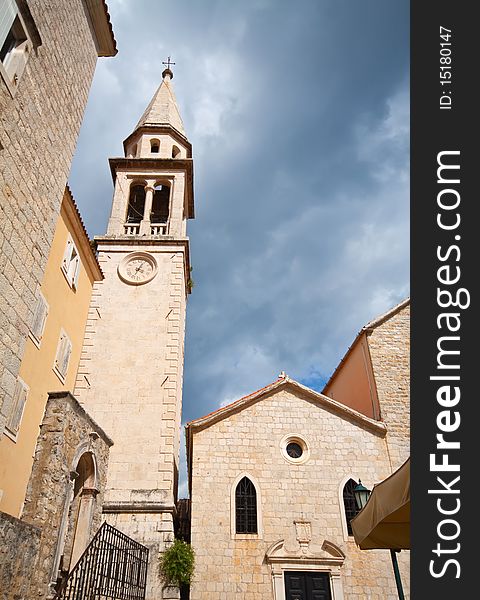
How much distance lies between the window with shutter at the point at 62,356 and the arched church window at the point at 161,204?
976cm

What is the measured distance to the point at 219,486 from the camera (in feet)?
47.8

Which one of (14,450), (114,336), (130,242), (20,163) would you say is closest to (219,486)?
(114,336)

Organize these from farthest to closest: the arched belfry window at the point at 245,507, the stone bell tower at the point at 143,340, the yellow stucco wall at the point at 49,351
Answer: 1. the arched belfry window at the point at 245,507
2. the stone bell tower at the point at 143,340
3. the yellow stucco wall at the point at 49,351

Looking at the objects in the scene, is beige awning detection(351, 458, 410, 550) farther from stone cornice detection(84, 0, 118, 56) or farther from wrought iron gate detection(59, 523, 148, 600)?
stone cornice detection(84, 0, 118, 56)

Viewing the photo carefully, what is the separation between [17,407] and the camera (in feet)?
29.6

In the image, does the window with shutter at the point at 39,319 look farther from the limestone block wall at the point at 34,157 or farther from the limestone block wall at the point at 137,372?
the limestone block wall at the point at 137,372

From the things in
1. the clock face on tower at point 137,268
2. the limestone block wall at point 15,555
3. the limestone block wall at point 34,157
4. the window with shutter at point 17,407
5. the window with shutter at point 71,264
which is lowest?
the limestone block wall at point 15,555

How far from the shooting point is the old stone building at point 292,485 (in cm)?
1326

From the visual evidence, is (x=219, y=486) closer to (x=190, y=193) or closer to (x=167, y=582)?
(x=167, y=582)

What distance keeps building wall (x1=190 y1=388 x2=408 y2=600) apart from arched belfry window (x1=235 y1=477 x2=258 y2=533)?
242mm

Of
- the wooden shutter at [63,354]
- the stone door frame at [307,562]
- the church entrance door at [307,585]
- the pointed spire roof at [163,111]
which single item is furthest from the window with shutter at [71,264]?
the pointed spire roof at [163,111]

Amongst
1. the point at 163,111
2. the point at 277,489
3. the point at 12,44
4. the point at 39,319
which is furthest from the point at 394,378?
the point at 163,111

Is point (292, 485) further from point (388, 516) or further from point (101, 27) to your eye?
point (101, 27)

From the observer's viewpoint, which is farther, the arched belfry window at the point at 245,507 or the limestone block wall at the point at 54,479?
the arched belfry window at the point at 245,507
